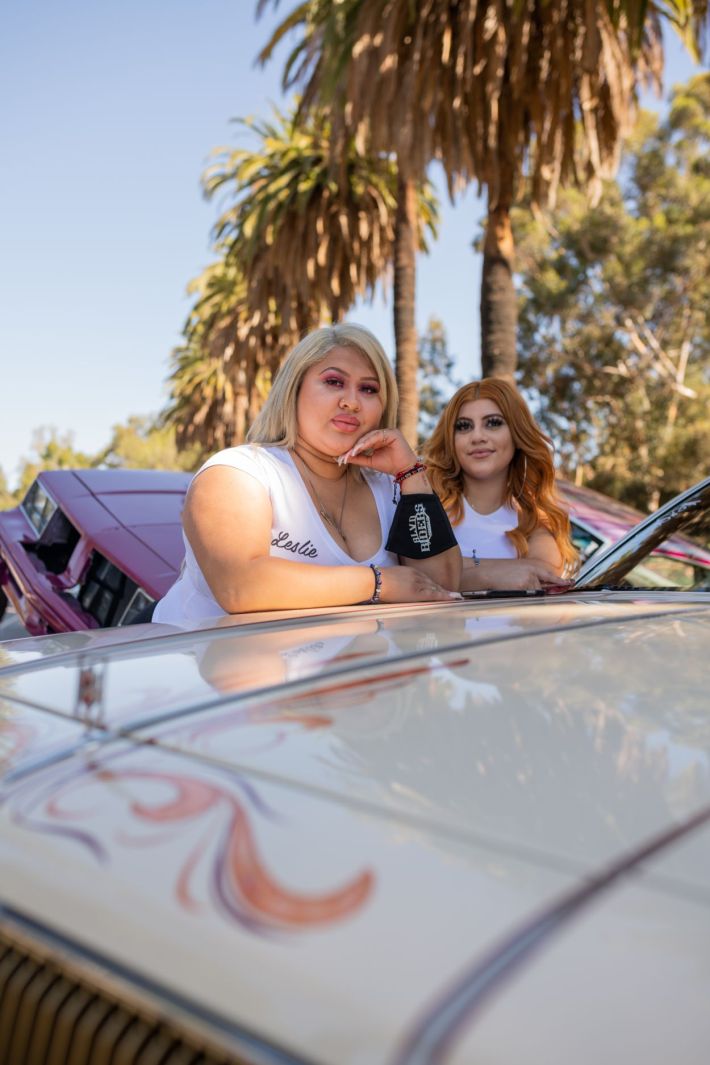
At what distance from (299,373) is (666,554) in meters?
1.20

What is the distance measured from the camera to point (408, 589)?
8.55 ft

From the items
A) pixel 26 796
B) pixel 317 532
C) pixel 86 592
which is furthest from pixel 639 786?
pixel 86 592

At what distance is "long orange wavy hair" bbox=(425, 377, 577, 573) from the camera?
3844 millimetres

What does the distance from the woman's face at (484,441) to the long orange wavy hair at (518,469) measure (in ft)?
0.10

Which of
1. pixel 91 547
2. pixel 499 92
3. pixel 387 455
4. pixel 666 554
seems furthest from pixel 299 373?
pixel 499 92

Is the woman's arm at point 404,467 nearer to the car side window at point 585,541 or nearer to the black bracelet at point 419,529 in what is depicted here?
the black bracelet at point 419,529

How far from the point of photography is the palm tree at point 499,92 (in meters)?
9.57

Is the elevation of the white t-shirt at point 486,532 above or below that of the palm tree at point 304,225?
below

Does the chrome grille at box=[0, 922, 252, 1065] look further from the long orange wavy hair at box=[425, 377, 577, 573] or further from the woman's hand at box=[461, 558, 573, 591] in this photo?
the long orange wavy hair at box=[425, 377, 577, 573]

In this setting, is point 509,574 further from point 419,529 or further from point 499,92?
point 499,92

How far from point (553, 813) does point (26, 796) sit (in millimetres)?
528

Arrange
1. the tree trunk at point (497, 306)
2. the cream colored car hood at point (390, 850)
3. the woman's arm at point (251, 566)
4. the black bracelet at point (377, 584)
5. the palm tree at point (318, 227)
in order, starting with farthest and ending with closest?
1. the palm tree at point (318, 227)
2. the tree trunk at point (497, 306)
3. the black bracelet at point (377, 584)
4. the woman's arm at point (251, 566)
5. the cream colored car hood at point (390, 850)

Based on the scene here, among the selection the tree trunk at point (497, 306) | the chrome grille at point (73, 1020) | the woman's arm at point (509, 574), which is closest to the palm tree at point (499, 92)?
the tree trunk at point (497, 306)

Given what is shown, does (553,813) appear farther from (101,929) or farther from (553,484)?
(553,484)
